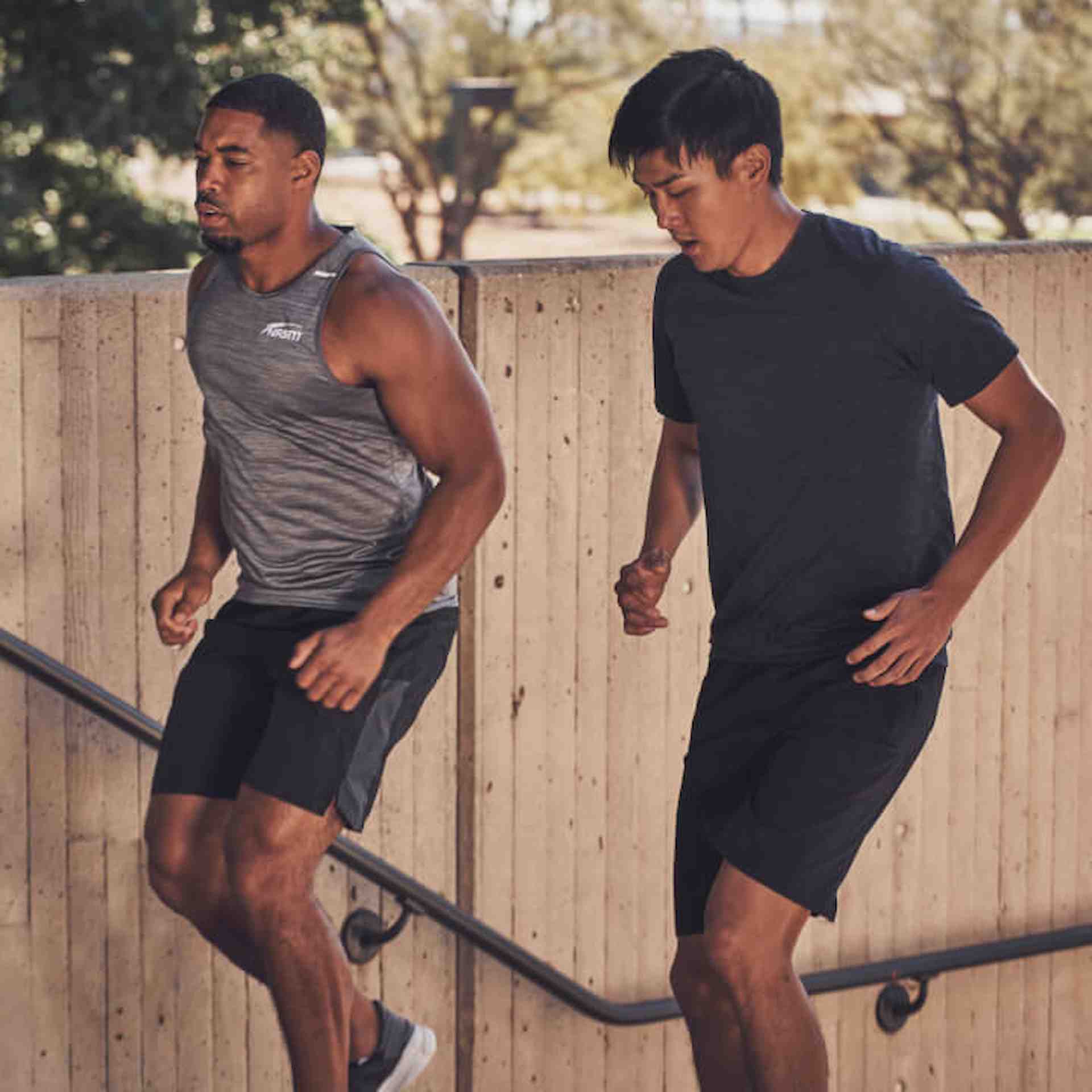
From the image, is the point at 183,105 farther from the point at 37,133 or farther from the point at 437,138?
the point at 437,138

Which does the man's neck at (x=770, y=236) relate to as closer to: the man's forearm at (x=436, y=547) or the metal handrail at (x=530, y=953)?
the man's forearm at (x=436, y=547)

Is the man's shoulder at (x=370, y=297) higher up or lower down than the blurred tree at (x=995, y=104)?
lower down

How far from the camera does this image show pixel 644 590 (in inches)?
165

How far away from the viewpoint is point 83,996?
5.07 metres

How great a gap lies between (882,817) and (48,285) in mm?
2551

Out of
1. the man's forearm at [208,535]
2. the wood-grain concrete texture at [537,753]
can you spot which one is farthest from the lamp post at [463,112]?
the man's forearm at [208,535]

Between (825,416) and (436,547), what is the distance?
70 centimetres

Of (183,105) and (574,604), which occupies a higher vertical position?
(183,105)

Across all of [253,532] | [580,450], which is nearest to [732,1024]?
[253,532]

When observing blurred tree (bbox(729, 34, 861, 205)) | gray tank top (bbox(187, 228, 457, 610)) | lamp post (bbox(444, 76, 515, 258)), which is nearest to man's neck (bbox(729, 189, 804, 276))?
gray tank top (bbox(187, 228, 457, 610))

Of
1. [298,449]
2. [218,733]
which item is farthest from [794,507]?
[218,733]

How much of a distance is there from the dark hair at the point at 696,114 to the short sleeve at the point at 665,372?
0.99 feet

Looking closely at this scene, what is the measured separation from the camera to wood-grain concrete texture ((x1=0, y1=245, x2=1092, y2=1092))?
4934 mm

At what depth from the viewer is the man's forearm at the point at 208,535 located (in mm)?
4355
